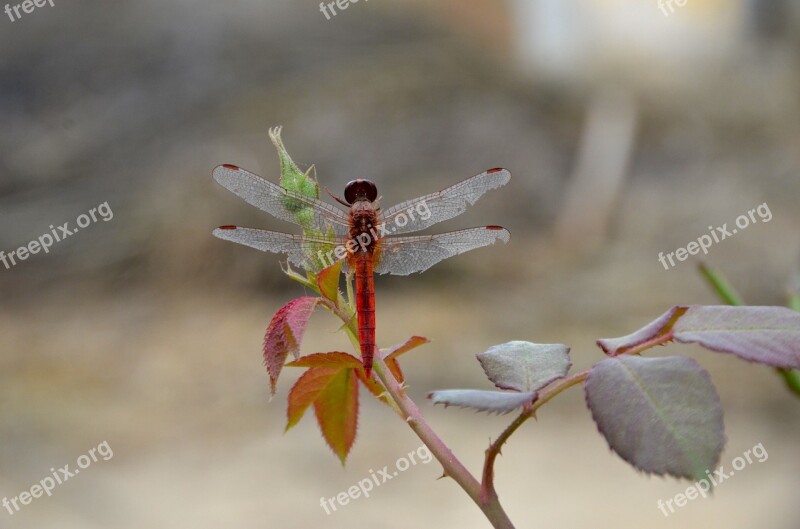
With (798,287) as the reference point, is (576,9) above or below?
above

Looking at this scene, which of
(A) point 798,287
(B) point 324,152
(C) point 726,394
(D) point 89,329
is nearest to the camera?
(A) point 798,287

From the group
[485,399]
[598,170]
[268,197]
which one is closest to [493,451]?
[485,399]

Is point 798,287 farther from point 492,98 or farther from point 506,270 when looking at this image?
point 492,98

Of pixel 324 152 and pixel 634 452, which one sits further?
pixel 324 152

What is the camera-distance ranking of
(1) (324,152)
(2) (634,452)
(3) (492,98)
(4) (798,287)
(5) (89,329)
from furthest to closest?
(3) (492,98) → (1) (324,152) → (5) (89,329) → (4) (798,287) → (2) (634,452)

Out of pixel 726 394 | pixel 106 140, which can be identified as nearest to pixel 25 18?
pixel 106 140

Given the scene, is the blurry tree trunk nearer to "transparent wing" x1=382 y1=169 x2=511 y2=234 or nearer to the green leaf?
"transparent wing" x1=382 y1=169 x2=511 y2=234
